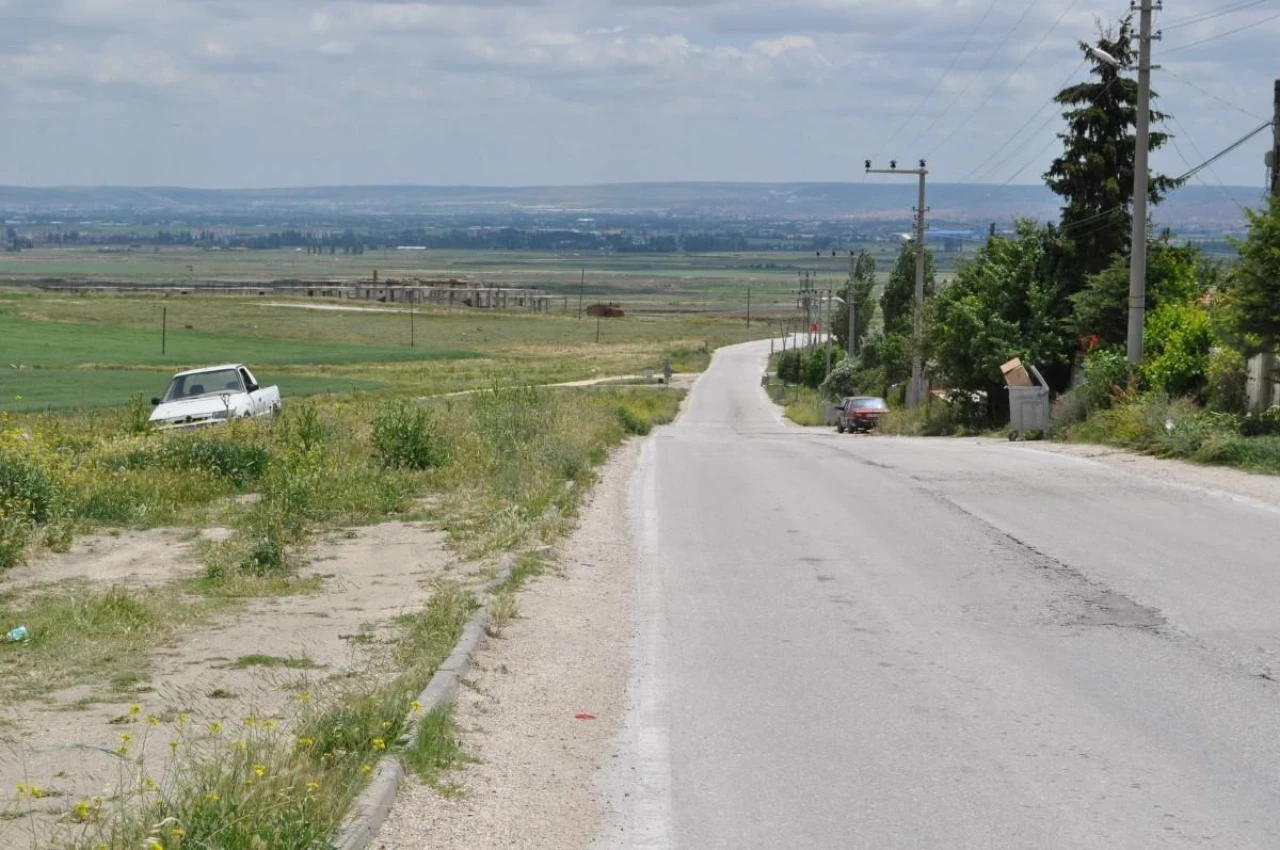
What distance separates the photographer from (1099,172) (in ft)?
137

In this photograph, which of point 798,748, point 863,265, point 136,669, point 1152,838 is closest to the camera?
point 1152,838

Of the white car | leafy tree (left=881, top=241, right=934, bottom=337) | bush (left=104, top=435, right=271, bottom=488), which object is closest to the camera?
bush (left=104, top=435, right=271, bottom=488)

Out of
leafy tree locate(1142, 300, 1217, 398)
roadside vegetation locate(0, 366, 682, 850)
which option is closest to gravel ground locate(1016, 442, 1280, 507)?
leafy tree locate(1142, 300, 1217, 398)

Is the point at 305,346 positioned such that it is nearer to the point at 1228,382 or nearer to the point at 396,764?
the point at 1228,382

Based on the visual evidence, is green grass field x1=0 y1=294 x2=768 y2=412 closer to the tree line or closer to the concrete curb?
the tree line

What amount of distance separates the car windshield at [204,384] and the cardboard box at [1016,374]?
16.8 m

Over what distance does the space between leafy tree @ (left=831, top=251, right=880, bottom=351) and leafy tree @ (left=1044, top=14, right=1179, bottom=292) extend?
41.2m

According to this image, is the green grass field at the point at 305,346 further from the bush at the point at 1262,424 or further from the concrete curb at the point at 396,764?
the concrete curb at the point at 396,764

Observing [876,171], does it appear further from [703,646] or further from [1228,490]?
[703,646]

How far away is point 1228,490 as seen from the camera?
18.7 metres

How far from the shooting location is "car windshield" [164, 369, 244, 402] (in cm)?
2991

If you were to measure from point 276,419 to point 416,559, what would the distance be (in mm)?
11172

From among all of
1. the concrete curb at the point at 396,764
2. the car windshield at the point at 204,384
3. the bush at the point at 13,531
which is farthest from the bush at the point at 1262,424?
the car windshield at the point at 204,384

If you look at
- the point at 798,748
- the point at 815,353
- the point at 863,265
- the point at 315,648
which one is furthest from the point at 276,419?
the point at 815,353
